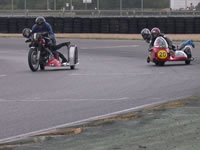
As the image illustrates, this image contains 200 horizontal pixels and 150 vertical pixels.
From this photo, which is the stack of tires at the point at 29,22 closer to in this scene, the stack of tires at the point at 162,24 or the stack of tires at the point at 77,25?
the stack of tires at the point at 77,25

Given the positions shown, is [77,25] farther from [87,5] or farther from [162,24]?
[162,24]

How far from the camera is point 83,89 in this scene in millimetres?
12656

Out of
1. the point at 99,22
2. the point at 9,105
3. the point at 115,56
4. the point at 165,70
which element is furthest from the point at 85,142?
the point at 99,22

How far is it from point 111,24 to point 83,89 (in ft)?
66.4

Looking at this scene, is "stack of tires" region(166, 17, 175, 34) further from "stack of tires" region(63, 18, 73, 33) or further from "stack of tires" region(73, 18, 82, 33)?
"stack of tires" region(63, 18, 73, 33)

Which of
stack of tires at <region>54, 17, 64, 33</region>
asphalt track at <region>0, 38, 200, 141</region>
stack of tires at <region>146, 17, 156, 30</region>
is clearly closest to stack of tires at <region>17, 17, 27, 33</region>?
stack of tires at <region>54, 17, 64, 33</region>

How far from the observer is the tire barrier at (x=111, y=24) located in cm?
3070

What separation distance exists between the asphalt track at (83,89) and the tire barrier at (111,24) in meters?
8.56

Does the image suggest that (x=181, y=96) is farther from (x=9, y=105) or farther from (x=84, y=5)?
(x=84, y=5)

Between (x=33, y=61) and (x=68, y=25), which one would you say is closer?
(x=33, y=61)

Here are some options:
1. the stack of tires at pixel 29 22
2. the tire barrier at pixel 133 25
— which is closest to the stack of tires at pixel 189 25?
the tire barrier at pixel 133 25

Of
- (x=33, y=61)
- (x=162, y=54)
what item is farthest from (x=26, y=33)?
(x=162, y=54)

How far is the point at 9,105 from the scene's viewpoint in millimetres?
10242

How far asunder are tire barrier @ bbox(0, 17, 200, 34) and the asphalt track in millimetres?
8558
